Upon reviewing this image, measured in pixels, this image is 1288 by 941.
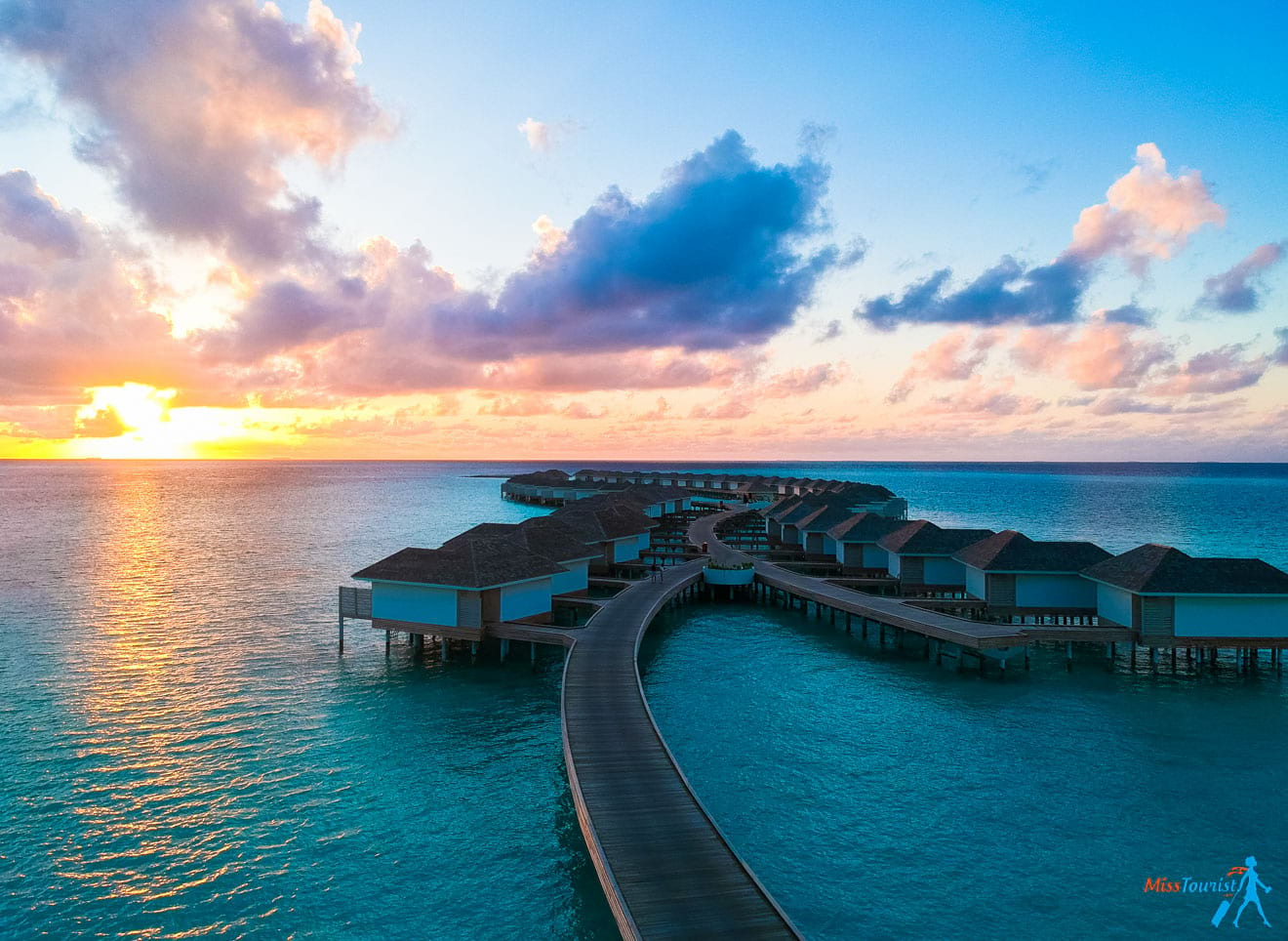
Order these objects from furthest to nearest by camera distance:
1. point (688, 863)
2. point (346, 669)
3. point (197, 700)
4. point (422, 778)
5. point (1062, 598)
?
point (1062, 598) < point (346, 669) < point (197, 700) < point (422, 778) < point (688, 863)

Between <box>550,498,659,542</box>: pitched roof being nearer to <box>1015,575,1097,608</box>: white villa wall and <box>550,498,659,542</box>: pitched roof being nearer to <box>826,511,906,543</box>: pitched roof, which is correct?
<box>826,511,906,543</box>: pitched roof

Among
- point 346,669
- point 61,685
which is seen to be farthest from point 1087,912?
point 61,685

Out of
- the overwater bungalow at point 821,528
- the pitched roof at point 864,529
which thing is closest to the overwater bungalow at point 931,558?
the pitched roof at point 864,529

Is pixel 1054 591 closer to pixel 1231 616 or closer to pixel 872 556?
pixel 1231 616

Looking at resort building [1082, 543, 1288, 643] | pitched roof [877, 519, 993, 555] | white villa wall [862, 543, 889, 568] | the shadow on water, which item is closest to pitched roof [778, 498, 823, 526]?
white villa wall [862, 543, 889, 568]

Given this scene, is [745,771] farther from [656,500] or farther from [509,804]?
[656,500]

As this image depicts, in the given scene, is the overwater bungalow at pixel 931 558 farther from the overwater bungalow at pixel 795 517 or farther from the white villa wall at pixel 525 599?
the white villa wall at pixel 525 599

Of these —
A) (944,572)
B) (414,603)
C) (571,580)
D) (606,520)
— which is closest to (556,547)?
(571,580)
